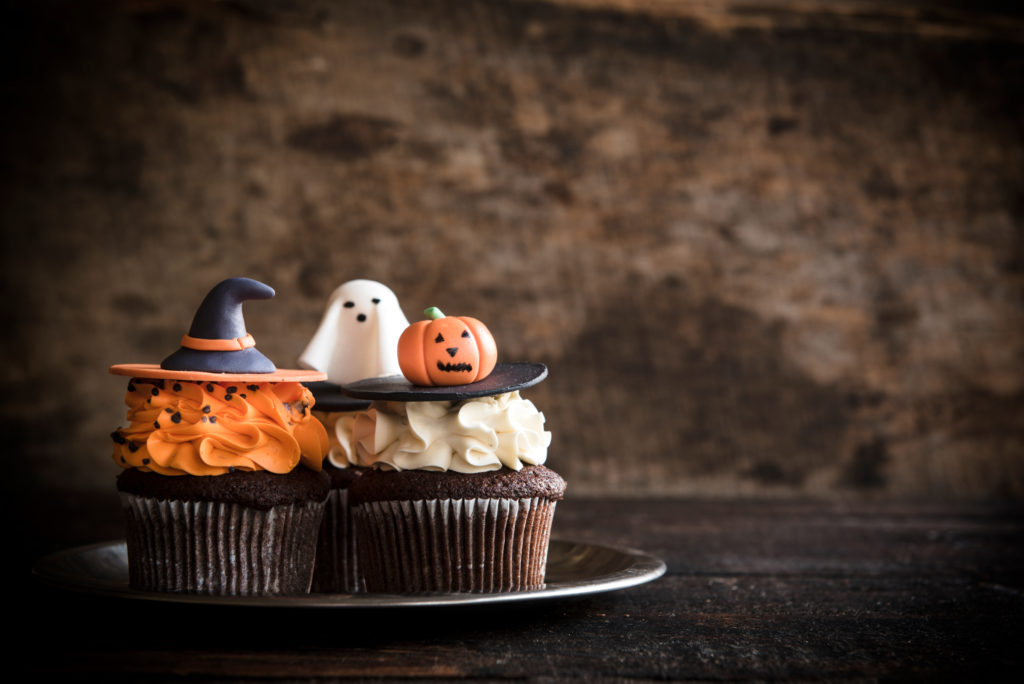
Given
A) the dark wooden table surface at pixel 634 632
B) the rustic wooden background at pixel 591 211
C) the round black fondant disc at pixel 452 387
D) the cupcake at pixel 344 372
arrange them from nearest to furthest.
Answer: the dark wooden table surface at pixel 634 632 → the round black fondant disc at pixel 452 387 → the cupcake at pixel 344 372 → the rustic wooden background at pixel 591 211

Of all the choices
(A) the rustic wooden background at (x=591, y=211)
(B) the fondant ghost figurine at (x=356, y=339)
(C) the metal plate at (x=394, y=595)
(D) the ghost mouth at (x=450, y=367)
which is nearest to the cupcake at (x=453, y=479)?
(D) the ghost mouth at (x=450, y=367)

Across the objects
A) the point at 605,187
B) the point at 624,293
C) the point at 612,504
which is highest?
the point at 605,187

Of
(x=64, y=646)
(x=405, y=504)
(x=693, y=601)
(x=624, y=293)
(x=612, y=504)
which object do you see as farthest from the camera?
(x=624, y=293)

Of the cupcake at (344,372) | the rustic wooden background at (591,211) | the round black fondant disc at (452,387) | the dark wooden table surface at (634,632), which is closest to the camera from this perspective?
the dark wooden table surface at (634,632)

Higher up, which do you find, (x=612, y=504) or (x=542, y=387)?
(x=542, y=387)

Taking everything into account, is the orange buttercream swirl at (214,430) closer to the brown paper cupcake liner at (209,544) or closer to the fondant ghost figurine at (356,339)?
the brown paper cupcake liner at (209,544)

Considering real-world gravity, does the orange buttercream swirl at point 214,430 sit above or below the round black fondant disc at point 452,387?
below

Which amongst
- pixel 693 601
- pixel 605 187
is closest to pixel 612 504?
pixel 605 187

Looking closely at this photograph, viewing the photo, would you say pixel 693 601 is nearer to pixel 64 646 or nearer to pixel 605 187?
pixel 64 646
